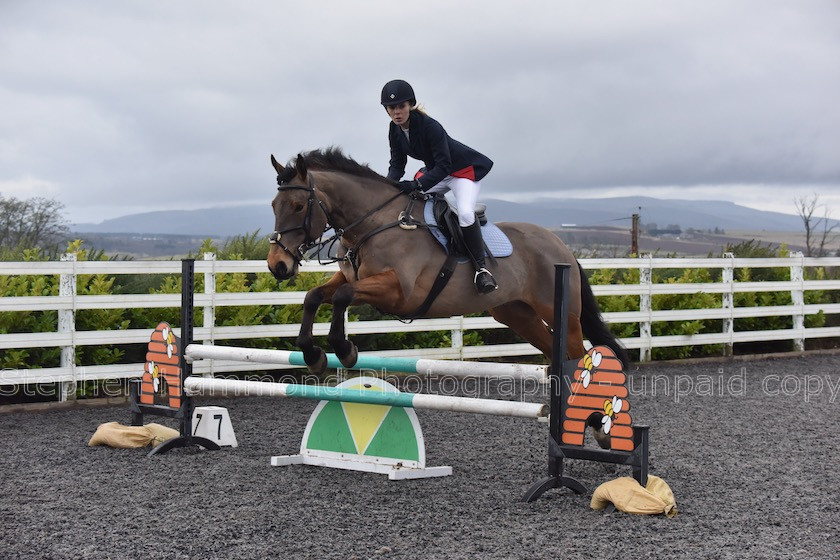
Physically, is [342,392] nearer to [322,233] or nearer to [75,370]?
[322,233]

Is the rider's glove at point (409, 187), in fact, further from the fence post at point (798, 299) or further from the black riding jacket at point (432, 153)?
the fence post at point (798, 299)

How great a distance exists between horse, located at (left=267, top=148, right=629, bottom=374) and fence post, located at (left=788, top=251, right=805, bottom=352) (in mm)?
7590

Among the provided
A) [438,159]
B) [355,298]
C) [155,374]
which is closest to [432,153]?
[438,159]

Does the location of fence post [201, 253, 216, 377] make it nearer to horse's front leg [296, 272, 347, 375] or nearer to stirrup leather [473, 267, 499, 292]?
horse's front leg [296, 272, 347, 375]

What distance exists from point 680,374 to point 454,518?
21.5 feet

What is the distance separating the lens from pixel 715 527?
3.89 metres

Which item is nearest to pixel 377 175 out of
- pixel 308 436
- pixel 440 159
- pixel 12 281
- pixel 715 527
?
pixel 440 159

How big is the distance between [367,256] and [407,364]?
2.28ft

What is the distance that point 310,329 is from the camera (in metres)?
4.50

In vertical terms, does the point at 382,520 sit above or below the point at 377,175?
below

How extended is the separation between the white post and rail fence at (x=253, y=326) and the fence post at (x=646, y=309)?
1cm

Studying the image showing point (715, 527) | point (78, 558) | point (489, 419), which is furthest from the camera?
point (489, 419)

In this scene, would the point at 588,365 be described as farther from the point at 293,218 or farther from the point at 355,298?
the point at 293,218

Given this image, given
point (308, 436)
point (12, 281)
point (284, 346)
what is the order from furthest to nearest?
point (284, 346), point (12, 281), point (308, 436)
